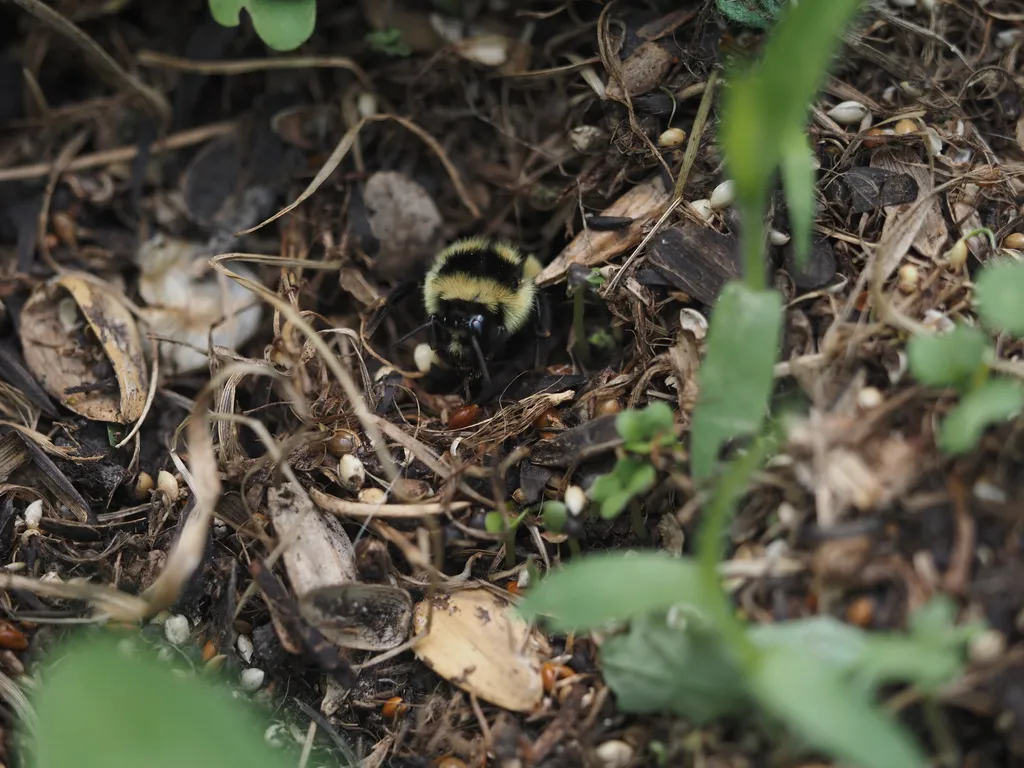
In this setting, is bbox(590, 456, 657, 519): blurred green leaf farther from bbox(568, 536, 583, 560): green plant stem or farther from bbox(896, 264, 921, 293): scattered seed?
bbox(896, 264, 921, 293): scattered seed

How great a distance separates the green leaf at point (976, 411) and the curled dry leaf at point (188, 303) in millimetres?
1890

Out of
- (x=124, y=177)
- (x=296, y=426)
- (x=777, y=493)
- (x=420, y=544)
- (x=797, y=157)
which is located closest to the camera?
(x=797, y=157)

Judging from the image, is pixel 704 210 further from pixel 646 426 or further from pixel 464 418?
pixel 464 418

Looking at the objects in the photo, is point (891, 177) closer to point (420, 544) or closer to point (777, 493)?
point (777, 493)

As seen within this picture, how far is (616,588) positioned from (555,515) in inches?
21.1

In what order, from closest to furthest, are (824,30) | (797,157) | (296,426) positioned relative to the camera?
(824,30) < (797,157) < (296,426)

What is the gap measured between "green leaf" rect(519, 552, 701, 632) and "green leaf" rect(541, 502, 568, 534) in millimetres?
449

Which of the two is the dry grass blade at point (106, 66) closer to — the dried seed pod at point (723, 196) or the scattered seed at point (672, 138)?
the scattered seed at point (672, 138)

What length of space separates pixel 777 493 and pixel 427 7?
1968 mm

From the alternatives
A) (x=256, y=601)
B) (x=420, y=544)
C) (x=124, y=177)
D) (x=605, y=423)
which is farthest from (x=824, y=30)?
(x=124, y=177)

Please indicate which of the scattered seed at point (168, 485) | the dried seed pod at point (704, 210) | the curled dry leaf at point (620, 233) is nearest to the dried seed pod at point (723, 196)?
the dried seed pod at point (704, 210)

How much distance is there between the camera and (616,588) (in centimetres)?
139

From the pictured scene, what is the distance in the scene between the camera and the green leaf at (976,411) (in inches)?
56.7

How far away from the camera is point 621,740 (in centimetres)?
174
